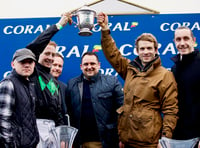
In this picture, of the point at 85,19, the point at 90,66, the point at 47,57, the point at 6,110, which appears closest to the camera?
the point at 6,110

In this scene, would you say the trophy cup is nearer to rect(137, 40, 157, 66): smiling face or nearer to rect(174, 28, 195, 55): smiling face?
rect(137, 40, 157, 66): smiling face

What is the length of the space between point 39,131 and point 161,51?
6.82ft

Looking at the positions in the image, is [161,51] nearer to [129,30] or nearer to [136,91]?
[129,30]

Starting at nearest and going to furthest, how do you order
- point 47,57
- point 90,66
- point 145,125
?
point 145,125 < point 47,57 < point 90,66

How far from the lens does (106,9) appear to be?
13.9 feet

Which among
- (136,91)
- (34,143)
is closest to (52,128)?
(34,143)

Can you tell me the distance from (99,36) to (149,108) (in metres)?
1.85

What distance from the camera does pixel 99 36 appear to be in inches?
164

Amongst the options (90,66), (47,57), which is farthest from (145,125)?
(47,57)

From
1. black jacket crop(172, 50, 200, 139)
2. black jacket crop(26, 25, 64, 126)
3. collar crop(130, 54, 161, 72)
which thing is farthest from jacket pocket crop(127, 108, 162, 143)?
black jacket crop(26, 25, 64, 126)

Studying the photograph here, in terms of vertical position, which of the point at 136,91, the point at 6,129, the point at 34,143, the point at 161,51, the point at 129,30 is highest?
the point at 129,30

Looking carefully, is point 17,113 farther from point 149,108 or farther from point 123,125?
point 149,108

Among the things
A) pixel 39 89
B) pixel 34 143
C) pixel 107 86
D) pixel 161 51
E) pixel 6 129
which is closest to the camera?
pixel 6 129

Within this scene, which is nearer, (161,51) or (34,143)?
(34,143)
